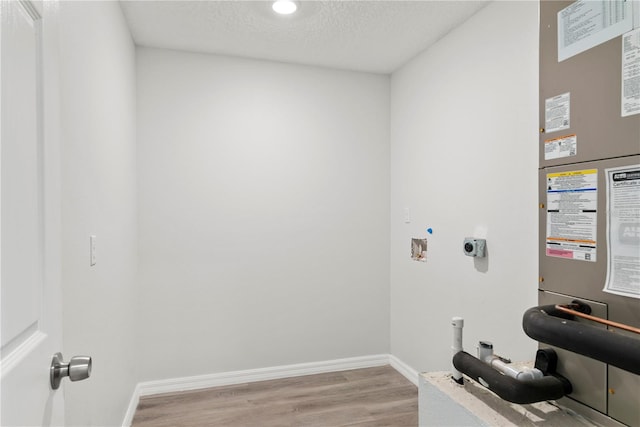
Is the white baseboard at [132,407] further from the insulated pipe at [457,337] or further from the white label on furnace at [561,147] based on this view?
the white label on furnace at [561,147]

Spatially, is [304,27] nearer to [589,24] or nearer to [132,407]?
[589,24]

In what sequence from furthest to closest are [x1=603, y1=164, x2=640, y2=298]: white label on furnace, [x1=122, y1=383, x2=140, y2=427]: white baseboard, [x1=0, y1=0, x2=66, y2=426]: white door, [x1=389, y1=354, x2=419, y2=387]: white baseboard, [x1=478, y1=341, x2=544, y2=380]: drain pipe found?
[x1=389, y1=354, x2=419, y2=387]: white baseboard
[x1=122, y1=383, x2=140, y2=427]: white baseboard
[x1=478, y1=341, x2=544, y2=380]: drain pipe
[x1=603, y1=164, x2=640, y2=298]: white label on furnace
[x1=0, y1=0, x2=66, y2=426]: white door

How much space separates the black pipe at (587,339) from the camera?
0.96m

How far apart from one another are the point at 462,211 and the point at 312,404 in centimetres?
168

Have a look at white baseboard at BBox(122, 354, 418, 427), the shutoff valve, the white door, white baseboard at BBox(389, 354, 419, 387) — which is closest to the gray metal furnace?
the shutoff valve

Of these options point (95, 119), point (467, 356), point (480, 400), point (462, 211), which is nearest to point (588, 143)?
point (467, 356)

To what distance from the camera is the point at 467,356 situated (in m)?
1.41

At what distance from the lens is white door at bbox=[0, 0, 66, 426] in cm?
62

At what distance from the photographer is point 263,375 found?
3.10 meters

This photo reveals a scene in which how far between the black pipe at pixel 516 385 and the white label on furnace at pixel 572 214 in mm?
430

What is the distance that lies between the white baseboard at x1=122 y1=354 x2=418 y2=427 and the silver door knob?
6.66ft

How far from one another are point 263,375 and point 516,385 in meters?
2.30

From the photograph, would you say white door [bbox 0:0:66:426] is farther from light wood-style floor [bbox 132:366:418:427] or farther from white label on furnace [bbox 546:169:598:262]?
light wood-style floor [bbox 132:366:418:427]

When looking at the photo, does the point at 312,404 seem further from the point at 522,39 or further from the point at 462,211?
the point at 522,39
